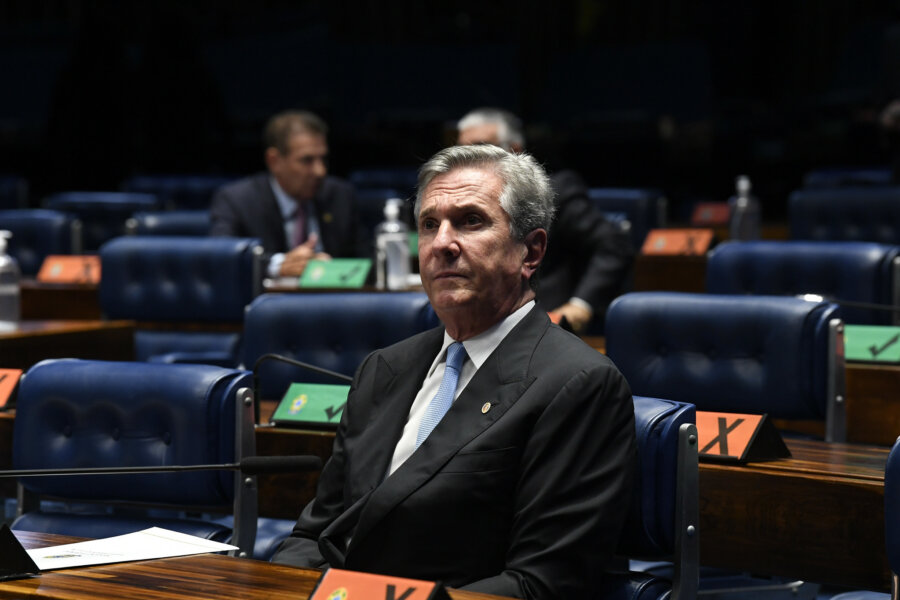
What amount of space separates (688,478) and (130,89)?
8.90 m

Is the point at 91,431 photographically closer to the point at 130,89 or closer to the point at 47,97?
the point at 130,89

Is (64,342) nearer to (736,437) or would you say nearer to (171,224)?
(736,437)

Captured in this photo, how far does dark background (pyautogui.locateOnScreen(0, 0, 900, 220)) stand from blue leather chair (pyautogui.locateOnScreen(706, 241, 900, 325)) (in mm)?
5748

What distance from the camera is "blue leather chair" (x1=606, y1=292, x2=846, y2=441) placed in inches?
120

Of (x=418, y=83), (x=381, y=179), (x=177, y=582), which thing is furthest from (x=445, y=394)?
(x=418, y=83)

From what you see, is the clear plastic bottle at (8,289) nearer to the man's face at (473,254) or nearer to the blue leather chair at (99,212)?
the man's face at (473,254)

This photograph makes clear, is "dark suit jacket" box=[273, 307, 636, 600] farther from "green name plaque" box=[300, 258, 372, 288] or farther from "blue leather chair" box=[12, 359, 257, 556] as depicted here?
"green name plaque" box=[300, 258, 372, 288]

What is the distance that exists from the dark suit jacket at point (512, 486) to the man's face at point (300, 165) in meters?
3.37

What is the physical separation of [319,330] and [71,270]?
227cm

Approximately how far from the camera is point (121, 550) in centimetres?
205

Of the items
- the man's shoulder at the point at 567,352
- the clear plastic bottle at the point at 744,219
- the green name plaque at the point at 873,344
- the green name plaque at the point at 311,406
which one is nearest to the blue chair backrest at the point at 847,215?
the clear plastic bottle at the point at 744,219

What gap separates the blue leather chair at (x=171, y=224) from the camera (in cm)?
615

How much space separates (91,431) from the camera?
8.89 ft

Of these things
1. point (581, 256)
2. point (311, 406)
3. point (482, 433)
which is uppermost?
point (482, 433)
